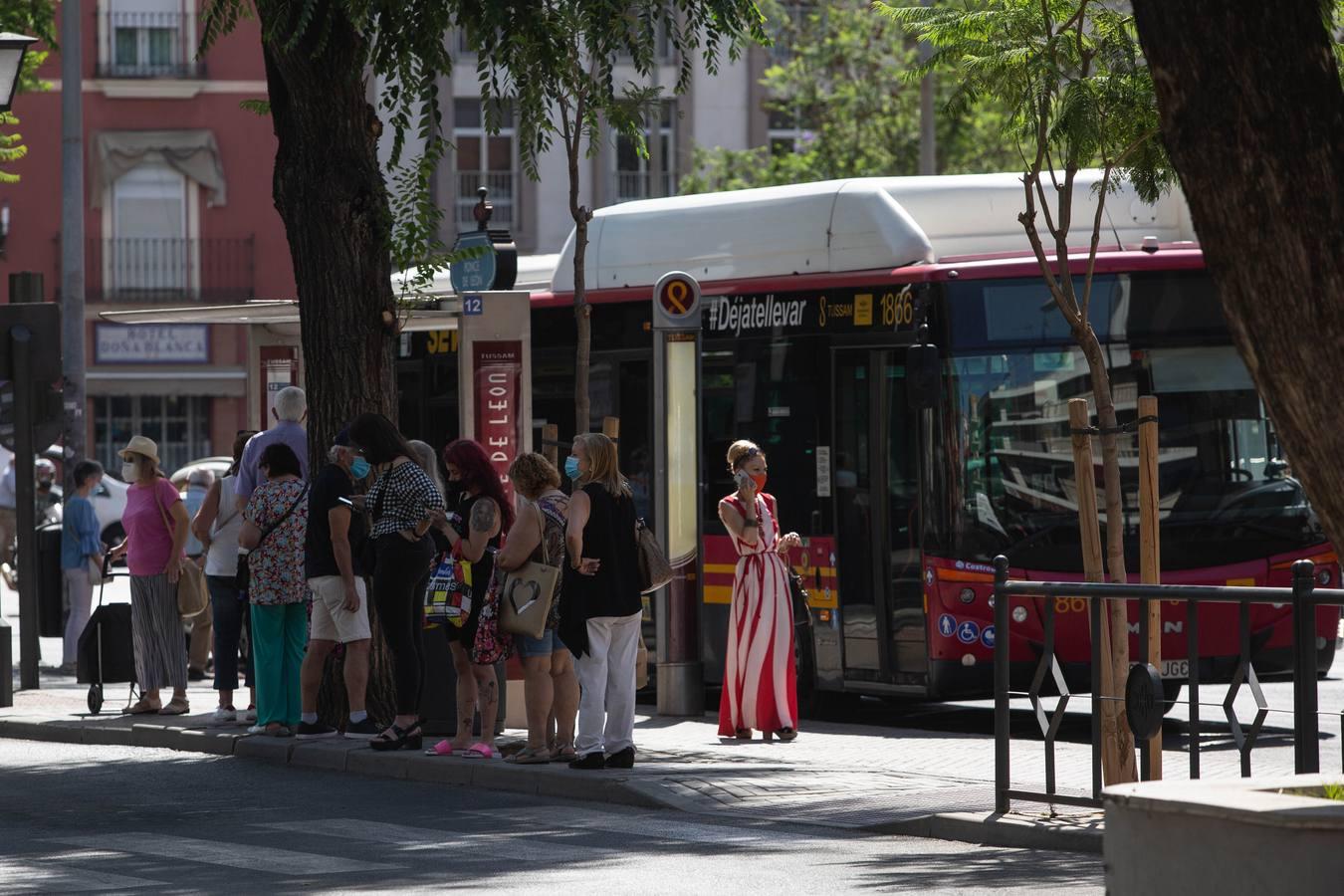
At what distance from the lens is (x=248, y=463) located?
47.6 feet

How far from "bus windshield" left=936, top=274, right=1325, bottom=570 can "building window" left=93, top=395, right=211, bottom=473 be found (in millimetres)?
31462

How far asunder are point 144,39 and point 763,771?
35188 millimetres

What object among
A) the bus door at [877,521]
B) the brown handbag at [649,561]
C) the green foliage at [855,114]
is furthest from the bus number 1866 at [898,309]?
the green foliage at [855,114]

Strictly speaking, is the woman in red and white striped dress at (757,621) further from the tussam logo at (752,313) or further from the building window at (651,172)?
the building window at (651,172)

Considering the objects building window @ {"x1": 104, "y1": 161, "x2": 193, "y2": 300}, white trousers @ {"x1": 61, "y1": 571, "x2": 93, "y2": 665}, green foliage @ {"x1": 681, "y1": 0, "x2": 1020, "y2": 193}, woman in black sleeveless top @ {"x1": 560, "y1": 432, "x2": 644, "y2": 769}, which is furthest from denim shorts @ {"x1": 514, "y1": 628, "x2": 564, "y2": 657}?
building window @ {"x1": 104, "y1": 161, "x2": 193, "y2": 300}

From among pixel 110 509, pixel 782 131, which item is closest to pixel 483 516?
pixel 110 509

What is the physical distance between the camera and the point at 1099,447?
14562mm

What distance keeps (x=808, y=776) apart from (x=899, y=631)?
9.26 ft

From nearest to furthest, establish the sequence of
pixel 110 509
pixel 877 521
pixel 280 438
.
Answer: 1. pixel 280 438
2. pixel 877 521
3. pixel 110 509

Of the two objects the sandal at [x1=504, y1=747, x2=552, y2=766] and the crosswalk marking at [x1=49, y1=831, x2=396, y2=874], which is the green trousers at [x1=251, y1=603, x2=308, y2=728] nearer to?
the sandal at [x1=504, y1=747, x2=552, y2=766]

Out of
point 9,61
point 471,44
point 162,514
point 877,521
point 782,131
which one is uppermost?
point 782,131

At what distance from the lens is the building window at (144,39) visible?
146 ft

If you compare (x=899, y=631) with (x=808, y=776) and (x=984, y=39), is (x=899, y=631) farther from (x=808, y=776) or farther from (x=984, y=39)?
(x=984, y=39)

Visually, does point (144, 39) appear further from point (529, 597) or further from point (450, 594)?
point (529, 597)
